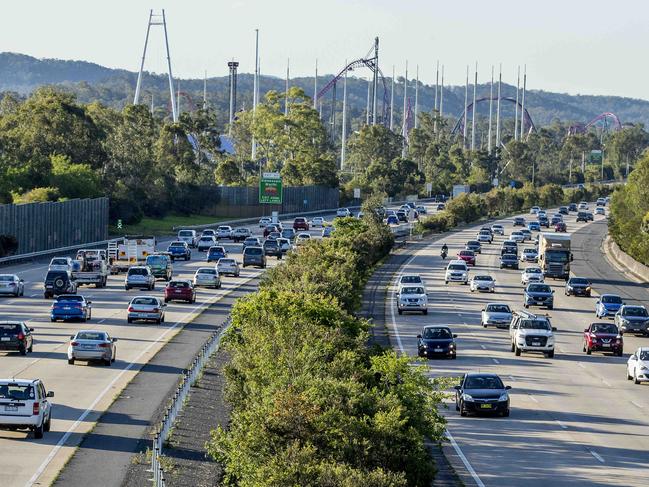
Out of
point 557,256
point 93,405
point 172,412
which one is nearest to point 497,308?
point 557,256

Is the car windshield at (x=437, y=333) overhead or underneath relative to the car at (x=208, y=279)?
overhead

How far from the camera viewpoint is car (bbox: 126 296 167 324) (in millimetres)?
59844

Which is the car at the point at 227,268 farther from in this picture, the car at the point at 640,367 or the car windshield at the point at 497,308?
the car at the point at 640,367

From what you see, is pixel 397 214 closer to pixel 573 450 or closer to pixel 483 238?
pixel 483 238

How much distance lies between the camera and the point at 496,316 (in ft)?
216

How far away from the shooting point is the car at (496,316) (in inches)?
2596

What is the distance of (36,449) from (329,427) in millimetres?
12491

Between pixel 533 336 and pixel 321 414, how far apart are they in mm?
34839

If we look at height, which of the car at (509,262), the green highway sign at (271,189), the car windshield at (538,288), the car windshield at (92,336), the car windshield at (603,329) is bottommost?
the car at (509,262)

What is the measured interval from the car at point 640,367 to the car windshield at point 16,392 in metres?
23.2

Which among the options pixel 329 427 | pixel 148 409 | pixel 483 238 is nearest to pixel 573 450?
pixel 148 409

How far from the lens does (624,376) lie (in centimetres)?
5041

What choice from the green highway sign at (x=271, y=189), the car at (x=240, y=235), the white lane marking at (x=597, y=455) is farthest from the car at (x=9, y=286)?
the green highway sign at (x=271, y=189)

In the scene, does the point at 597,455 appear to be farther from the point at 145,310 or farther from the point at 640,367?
the point at 145,310
